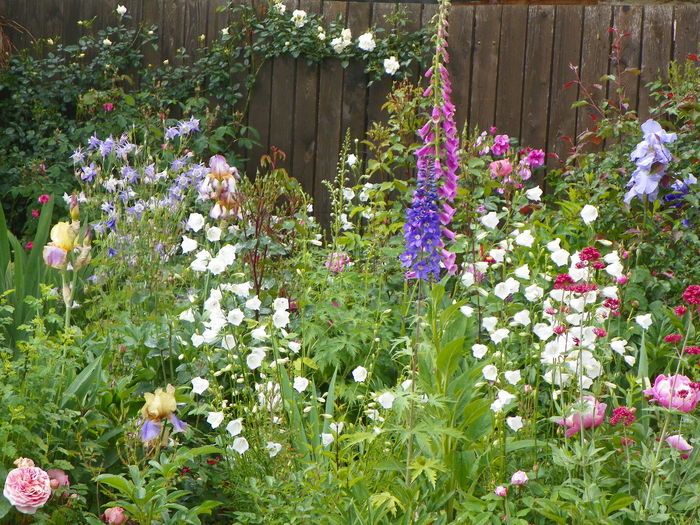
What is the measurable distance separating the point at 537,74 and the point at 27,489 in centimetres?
432

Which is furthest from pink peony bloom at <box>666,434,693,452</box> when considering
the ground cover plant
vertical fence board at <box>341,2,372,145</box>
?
vertical fence board at <box>341,2,372,145</box>

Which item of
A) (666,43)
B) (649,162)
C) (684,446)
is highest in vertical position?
(666,43)

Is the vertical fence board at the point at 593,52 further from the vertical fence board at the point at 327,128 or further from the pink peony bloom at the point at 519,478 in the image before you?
the pink peony bloom at the point at 519,478

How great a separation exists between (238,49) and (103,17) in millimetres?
1239

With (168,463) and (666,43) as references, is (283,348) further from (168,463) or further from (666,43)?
(666,43)

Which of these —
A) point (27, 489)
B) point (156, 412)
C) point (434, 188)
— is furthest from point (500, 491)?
point (27, 489)

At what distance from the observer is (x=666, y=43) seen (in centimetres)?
539

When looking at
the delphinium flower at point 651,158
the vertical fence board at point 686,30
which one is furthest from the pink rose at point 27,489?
the vertical fence board at point 686,30

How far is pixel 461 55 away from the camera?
5844mm

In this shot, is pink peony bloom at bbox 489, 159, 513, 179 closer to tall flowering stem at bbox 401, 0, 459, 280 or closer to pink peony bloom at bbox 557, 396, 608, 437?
tall flowering stem at bbox 401, 0, 459, 280

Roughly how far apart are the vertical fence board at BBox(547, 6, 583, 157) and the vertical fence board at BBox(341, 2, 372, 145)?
125 centimetres

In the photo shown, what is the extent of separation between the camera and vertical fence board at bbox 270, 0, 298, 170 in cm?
632

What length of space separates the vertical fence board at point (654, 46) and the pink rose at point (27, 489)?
427cm

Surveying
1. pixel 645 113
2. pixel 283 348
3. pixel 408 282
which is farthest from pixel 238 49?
pixel 283 348
